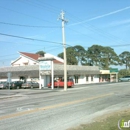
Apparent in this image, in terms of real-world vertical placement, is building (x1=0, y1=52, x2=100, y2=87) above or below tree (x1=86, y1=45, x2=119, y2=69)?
below

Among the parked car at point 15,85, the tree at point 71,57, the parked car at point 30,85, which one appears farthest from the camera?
the tree at point 71,57

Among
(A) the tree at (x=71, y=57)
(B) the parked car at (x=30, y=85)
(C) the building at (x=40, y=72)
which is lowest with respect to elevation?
(B) the parked car at (x=30, y=85)

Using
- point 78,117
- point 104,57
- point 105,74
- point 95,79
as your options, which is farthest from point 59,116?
point 104,57

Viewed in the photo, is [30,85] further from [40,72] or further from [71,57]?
[71,57]

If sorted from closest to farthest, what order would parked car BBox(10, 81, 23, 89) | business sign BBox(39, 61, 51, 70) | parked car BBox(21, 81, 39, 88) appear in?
business sign BBox(39, 61, 51, 70) < parked car BBox(21, 81, 39, 88) < parked car BBox(10, 81, 23, 89)

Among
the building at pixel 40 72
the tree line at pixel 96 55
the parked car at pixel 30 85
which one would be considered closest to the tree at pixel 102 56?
the tree line at pixel 96 55

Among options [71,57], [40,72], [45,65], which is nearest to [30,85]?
[40,72]

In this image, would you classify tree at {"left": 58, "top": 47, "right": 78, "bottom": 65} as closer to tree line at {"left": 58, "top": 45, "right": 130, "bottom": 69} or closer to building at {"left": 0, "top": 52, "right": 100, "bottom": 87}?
tree line at {"left": 58, "top": 45, "right": 130, "bottom": 69}

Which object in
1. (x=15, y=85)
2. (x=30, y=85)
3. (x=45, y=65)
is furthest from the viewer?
(x=15, y=85)

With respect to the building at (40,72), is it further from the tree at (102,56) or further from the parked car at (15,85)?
the tree at (102,56)

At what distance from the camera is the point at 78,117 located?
1172 centimetres

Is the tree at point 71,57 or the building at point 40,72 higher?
Result: the tree at point 71,57

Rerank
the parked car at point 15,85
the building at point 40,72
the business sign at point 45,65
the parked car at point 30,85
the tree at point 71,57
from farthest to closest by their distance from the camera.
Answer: the tree at point 71,57 < the building at point 40,72 < the parked car at point 15,85 < the parked car at point 30,85 < the business sign at point 45,65

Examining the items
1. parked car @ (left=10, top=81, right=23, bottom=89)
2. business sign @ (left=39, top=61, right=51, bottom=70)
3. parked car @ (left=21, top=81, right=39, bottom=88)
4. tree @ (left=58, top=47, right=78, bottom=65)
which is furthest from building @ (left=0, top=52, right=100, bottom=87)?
tree @ (left=58, top=47, right=78, bottom=65)
